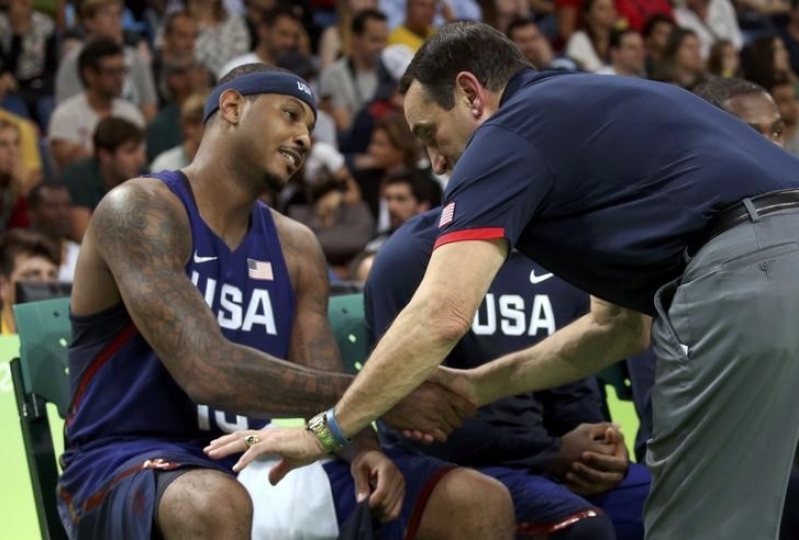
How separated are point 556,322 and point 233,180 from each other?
119 centimetres

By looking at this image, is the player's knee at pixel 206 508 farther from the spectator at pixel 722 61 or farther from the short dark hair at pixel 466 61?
the spectator at pixel 722 61

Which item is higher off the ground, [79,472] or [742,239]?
[742,239]

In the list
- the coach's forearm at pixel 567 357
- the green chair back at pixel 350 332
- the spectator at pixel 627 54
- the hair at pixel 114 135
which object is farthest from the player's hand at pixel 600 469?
the spectator at pixel 627 54

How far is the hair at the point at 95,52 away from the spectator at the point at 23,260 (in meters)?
2.42

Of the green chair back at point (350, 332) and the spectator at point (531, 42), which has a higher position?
the spectator at point (531, 42)

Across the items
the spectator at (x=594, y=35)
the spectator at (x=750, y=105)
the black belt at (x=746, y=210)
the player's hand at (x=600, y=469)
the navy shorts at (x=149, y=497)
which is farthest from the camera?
the spectator at (x=594, y=35)

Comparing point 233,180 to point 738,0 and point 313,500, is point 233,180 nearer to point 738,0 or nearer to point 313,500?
point 313,500

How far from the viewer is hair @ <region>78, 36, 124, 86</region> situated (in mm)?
10383

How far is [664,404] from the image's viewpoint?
376 centimetres

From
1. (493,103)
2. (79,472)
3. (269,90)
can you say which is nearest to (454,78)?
(493,103)

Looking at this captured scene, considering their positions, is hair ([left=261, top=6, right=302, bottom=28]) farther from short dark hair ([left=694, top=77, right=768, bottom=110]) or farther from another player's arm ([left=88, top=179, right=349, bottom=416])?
another player's arm ([left=88, top=179, right=349, bottom=416])

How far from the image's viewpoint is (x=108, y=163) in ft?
31.5

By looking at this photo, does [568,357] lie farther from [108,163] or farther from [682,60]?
[682,60]

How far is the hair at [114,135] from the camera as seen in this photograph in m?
9.56
